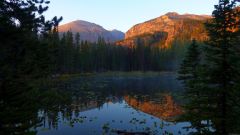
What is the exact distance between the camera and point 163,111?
4172 cm

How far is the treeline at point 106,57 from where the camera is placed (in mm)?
A: 112250

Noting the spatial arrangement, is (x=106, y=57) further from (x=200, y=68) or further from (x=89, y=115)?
(x=200, y=68)

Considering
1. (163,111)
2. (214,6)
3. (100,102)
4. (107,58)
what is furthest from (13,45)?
(107,58)

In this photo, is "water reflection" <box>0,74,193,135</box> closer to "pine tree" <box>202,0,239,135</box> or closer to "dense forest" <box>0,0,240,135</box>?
"dense forest" <box>0,0,240,135</box>

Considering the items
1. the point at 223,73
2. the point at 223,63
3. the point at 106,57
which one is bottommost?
the point at 223,73

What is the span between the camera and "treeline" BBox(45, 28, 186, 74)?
112 meters

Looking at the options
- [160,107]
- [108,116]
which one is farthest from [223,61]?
[160,107]

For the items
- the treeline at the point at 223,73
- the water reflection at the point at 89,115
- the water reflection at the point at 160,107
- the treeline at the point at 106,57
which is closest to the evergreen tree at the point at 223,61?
the treeline at the point at 223,73

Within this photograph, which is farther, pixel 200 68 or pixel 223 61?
pixel 200 68

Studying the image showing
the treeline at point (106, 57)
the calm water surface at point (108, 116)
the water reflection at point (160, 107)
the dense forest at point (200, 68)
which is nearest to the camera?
the dense forest at point (200, 68)

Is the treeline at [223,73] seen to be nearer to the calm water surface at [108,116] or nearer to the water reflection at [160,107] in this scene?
the calm water surface at [108,116]

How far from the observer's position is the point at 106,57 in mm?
149000

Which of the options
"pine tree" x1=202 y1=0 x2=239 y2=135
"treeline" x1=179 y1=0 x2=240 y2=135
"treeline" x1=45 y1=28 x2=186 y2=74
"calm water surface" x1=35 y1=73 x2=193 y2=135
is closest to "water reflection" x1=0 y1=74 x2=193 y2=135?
"calm water surface" x1=35 y1=73 x2=193 y2=135

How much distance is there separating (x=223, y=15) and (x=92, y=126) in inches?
786
